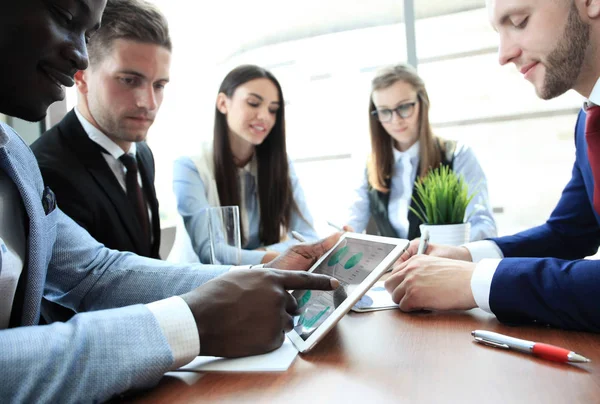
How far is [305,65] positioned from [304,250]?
3.97 meters

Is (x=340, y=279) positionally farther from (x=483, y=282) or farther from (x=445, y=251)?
(x=445, y=251)

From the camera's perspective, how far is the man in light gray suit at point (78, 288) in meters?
0.59

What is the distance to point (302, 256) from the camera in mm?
1251

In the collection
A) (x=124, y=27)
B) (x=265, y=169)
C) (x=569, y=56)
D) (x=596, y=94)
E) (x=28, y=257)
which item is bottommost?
(x=28, y=257)

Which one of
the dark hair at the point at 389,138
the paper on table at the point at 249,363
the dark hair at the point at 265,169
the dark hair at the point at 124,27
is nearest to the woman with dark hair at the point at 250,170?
the dark hair at the point at 265,169

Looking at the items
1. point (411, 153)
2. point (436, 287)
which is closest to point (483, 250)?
point (436, 287)

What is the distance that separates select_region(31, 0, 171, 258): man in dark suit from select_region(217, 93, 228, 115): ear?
32.9 inches

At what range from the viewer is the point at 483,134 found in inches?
176

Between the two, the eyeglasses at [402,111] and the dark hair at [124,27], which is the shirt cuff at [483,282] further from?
the eyeglasses at [402,111]

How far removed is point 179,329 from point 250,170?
231 centimetres

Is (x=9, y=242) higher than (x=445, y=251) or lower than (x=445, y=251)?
higher

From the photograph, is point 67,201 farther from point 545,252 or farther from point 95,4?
point 545,252

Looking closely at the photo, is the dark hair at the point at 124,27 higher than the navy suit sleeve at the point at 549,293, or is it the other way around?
the dark hair at the point at 124,27

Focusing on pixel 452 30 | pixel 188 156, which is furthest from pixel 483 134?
pixel 188 156
